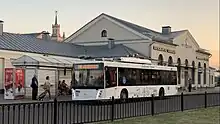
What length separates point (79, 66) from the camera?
26.1 metres

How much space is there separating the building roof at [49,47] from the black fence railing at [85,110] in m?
20.9

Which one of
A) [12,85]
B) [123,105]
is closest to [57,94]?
[12,85]

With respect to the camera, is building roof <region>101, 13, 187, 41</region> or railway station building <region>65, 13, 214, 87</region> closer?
railway station building <region>65, 13, 214, 87</region>

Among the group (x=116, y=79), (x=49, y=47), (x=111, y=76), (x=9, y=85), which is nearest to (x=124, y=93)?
(x=116, y=79)

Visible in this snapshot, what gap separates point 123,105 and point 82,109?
2.19 meters

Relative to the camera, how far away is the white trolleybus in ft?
82.8

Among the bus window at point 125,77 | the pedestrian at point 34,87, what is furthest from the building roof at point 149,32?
the pedestrian at point 34,87

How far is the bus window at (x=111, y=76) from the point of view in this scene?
25561mm

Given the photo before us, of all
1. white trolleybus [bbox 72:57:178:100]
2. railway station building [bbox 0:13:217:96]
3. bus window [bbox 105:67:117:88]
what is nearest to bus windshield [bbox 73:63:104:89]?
white trolleybus [bbox 72:57:178:100]

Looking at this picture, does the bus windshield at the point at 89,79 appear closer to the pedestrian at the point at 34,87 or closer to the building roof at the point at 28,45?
the pedestrian at the point at 34,87

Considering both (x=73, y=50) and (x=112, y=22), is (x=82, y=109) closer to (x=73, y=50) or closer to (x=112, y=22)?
(x=73, y=50)

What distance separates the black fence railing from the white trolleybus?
18.9ft

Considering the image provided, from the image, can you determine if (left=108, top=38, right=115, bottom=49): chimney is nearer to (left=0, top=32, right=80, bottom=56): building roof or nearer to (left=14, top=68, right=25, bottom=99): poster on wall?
(left=0, top=32, right=80, bottom=56): building roof

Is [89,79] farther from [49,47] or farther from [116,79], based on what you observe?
[49,47]
